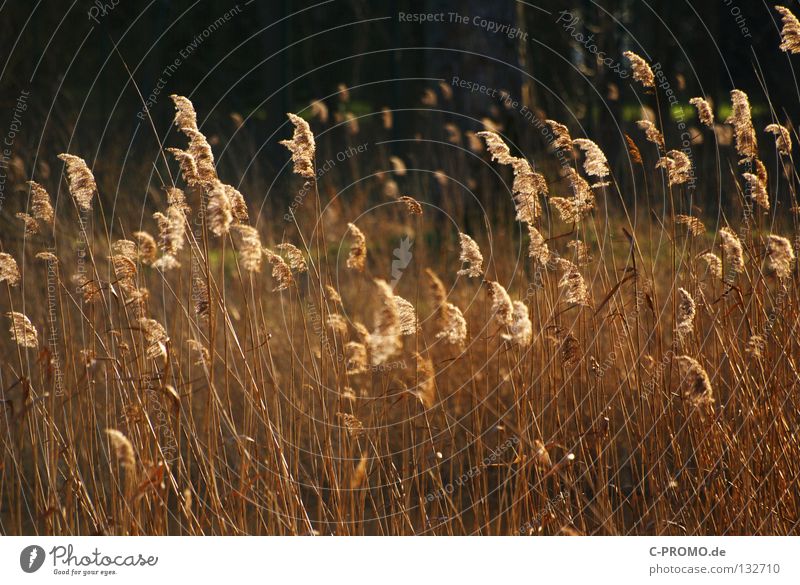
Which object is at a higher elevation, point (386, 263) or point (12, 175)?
point (12, 175)

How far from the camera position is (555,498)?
197 cm

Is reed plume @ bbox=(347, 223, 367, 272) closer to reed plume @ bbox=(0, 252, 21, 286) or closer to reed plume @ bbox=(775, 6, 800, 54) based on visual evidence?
reed plume @ bbox=(0, 252, 21, 286)

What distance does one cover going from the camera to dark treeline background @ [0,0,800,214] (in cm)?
464

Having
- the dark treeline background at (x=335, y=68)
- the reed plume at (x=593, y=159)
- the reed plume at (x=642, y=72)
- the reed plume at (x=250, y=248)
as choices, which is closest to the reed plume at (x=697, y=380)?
the reed plume at (x=593, y=159)

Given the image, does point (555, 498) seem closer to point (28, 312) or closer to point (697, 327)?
point (697, 327)

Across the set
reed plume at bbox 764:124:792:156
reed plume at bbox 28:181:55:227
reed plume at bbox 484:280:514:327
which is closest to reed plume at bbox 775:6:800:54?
reed plume at bbox 764:124:792:156

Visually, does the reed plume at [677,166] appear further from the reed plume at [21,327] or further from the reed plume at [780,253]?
the reed plume at [21,327]

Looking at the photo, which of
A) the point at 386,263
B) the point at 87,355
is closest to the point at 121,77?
the point at 386,263
